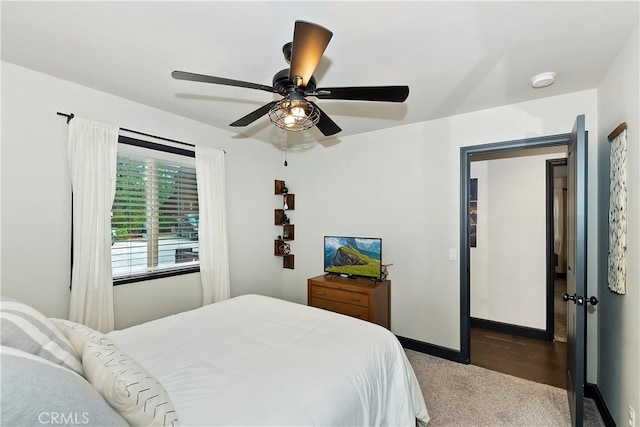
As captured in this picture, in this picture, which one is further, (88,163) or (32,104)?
(88,163)

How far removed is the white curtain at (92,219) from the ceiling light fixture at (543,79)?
346 centimetres

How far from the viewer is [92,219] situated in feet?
8.05

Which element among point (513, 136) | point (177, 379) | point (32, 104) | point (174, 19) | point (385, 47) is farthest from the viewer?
point (513, 136)

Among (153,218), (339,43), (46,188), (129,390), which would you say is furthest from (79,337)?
(339,43)

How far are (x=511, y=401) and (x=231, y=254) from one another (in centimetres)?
308

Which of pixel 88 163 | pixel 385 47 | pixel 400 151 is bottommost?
pixel 88 163

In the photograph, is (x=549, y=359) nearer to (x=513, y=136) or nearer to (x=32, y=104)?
(x=513, y=136)

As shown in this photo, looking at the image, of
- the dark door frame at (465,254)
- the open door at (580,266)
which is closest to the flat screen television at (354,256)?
the dark door frame at (465,254)

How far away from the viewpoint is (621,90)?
1.93m

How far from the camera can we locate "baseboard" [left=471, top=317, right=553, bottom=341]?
3.59m

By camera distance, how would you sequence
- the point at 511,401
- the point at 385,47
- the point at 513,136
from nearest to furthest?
1. the point at 385,47
2. the point at 511,401
3. the point at 513,136

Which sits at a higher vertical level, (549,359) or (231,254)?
(231,254)

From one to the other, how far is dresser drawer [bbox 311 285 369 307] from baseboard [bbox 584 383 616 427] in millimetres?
1879

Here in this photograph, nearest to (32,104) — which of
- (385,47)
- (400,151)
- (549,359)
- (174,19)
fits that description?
(174,19)
